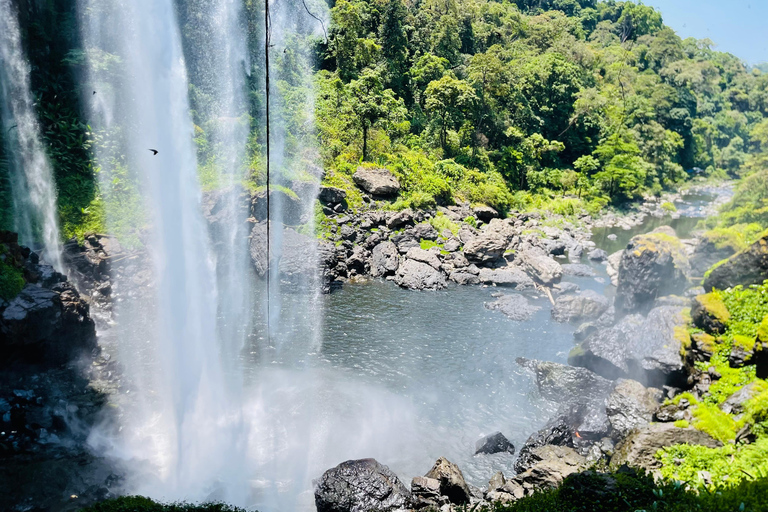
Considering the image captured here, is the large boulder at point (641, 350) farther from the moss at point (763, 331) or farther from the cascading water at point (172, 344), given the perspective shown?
the cascading water at point (172, 344)

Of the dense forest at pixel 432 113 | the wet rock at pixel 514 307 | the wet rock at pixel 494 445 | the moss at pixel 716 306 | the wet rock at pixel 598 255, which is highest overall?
the dense forest at pixel 432 113

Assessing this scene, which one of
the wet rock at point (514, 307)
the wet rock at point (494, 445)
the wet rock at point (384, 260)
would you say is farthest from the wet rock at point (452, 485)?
the wet rock at point (384, 260)

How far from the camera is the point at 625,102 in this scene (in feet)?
191

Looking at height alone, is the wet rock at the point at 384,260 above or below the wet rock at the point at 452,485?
above

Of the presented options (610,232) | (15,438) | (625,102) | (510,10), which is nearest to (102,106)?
(15,438)

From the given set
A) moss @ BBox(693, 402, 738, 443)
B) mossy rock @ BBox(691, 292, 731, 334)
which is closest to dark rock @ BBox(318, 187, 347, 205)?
mossy rock @ BBox(691, 292, 731, 334)

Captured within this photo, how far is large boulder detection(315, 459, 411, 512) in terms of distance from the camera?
40.9 feet

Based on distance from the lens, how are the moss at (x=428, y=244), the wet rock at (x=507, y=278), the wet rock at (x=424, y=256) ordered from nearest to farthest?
the wet rock at (x=507, y=278), the wet rock at (x=424, y=256), the moss at (x=428, y=244)

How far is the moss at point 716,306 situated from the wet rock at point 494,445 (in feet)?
29.4

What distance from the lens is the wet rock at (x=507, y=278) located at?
31188 millimetres

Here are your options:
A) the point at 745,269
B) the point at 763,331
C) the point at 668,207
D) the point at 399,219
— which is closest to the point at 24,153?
the point at 399,219

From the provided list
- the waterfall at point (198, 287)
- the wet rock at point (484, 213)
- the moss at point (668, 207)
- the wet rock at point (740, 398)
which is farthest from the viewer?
the moss at point (668, 207)

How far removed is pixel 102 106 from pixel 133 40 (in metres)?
17.3

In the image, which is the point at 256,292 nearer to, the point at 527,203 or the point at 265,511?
the point at 265,511
